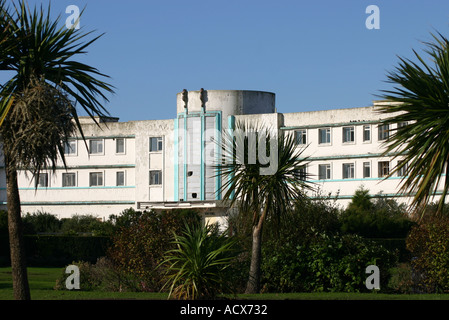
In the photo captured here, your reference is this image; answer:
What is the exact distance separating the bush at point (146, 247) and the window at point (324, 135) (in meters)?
38.2

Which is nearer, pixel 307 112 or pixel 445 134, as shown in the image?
pixel 445 134

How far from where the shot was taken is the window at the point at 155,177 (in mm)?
70125

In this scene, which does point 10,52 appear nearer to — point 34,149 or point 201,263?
point 34,149

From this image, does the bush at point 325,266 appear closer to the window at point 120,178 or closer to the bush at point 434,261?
the bush at point 434,261

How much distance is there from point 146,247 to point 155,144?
44.8 m

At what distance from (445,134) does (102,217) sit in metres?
55.3

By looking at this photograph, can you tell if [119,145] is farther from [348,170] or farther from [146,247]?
[146,247]

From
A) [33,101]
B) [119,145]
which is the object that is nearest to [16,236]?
[33,101]

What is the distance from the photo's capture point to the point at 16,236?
16.9 meters

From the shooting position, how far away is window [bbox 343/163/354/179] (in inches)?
2488

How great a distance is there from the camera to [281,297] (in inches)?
882

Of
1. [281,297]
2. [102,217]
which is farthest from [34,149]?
[102,217]

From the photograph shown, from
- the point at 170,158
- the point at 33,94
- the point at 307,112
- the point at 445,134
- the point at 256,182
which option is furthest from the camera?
the point at 170,158

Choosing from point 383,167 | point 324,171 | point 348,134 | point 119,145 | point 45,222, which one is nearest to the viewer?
point 383,167
